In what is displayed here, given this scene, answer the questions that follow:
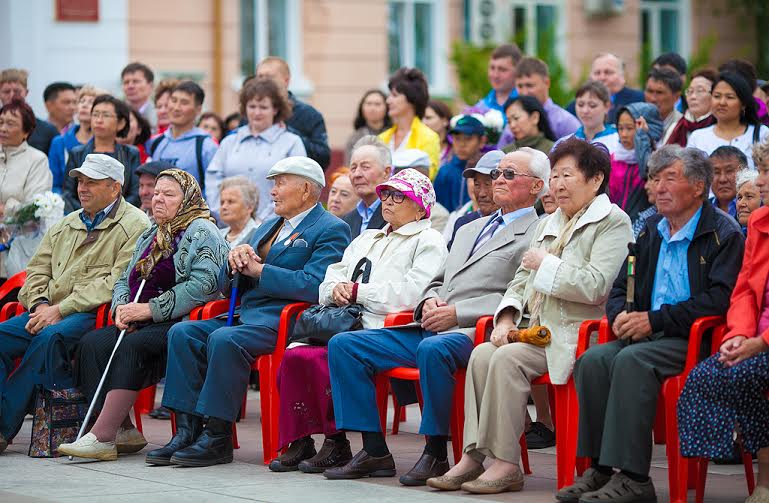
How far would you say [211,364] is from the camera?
8.11 metres

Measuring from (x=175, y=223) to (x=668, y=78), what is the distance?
3794mm

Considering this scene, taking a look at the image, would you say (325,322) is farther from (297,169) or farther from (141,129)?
(141,129)

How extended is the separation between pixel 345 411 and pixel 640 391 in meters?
1.66

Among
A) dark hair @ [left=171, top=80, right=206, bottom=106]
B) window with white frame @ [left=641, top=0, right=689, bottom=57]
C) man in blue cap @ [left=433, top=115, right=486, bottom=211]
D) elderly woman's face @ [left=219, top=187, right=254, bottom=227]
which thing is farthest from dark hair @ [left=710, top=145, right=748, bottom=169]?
window with white frame @ [left=641, top=0, right=689, bottom=57]

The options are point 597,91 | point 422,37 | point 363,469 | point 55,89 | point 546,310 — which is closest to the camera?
point 546,310

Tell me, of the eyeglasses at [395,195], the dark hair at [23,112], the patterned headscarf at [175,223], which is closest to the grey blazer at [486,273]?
the eyeglasses at [395,195]

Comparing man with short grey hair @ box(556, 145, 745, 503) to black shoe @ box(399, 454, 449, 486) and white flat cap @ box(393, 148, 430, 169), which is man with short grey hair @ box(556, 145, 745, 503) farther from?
white flat cap @ box(393, 148, 430, 169)

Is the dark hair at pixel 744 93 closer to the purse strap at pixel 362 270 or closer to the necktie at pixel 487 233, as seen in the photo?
the necktie at pixel 487 233

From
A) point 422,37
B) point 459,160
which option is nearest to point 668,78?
point 459,160

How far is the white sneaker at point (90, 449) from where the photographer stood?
8.23 meters

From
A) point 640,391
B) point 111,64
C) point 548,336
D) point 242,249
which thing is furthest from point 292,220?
point 111,64

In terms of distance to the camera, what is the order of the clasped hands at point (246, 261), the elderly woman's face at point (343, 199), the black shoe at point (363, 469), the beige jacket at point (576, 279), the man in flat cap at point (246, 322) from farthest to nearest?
1. the elderly woman's face at point (343, 199)
2. the clasped hands at point (246, 261)
3. the man in flat cap at point (246, 322)
4. the black shoe at point (363, 469)
5. the beige jacket at point (576, 279)

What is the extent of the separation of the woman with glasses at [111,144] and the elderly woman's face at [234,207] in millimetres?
883

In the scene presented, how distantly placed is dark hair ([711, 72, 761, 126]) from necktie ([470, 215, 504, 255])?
2.15m
